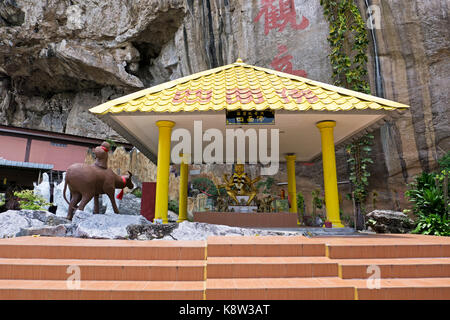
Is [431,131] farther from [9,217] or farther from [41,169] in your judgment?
[41,169]

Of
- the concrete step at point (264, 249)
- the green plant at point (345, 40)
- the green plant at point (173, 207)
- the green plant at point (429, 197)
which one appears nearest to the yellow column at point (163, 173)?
the concrete step at point (264, 249)

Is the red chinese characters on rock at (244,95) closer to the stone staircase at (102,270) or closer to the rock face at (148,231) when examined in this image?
the rock face at (148,231)

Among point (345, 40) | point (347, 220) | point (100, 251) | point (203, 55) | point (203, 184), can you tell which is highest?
point (203, 55)

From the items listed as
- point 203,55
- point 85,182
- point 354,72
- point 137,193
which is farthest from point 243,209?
point 203,55

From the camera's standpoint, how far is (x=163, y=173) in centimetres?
671

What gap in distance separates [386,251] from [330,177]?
8.47ft

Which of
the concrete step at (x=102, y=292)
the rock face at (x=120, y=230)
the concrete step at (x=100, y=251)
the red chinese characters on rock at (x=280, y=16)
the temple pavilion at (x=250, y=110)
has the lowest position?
the concrete step at (x=102, y=292)

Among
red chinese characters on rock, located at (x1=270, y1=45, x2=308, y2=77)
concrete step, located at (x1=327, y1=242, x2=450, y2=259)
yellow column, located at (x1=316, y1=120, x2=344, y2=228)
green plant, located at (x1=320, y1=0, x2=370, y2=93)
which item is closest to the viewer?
concrete step, located at (x1=327, y1=242, x2=450, y2=259)

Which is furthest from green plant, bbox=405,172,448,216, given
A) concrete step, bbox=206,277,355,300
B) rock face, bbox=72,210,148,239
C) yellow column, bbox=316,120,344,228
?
rock face, bbox=72,210,148,239

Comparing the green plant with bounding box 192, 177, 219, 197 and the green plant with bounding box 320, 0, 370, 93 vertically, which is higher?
the green plant with bounding box 320, 0, 370, 93

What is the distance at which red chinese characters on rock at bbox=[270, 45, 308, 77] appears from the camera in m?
18.4

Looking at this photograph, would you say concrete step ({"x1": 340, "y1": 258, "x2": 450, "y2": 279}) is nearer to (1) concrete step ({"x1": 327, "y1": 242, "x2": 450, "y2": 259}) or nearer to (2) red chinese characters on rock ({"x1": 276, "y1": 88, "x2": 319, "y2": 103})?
(1) concrete step ({"x1": 327, "y1": 242, "x2": 450, "y2": 259})

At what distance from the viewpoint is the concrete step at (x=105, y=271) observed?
3.79 m

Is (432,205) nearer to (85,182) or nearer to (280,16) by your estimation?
(85,182)
